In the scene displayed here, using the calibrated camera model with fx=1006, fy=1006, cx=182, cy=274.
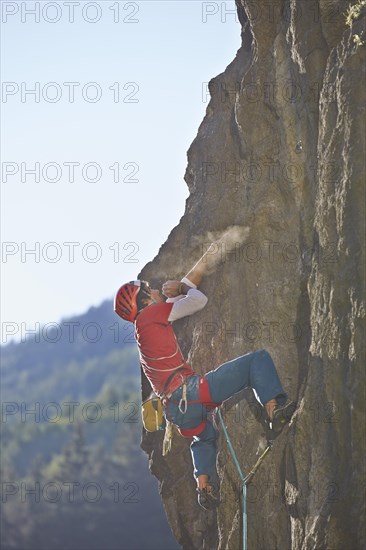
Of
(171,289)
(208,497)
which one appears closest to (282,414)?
(208,497)

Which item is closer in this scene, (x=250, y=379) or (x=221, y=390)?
(x=250, y=379)

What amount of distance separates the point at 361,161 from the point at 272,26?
11.5ft

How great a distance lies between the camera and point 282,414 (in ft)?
33.8

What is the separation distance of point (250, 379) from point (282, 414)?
550mm

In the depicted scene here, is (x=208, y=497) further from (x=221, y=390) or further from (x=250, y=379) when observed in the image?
(x=250, y=379)

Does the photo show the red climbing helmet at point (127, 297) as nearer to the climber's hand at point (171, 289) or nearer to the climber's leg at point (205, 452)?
the climber's hand at point (171, 289)

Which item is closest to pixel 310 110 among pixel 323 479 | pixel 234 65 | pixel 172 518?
pixel 234 65

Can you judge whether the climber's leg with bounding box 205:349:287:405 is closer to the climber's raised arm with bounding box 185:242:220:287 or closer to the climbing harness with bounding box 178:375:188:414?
the climbing harness with bounding box 178:375:188:414

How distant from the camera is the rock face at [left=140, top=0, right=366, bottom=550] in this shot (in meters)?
9.55

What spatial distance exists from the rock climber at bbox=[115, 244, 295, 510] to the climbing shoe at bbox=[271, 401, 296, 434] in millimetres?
79

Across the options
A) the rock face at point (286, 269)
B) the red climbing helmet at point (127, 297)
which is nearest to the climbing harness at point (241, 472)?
the rock face at point (286, 269)

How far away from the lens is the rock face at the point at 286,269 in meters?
9.55

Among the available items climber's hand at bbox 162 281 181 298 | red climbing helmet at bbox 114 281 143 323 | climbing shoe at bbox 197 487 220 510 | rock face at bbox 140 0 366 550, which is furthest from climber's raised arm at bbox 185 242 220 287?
climbing shoe at bbox 197 487 220 510

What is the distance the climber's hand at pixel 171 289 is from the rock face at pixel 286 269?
82cm
